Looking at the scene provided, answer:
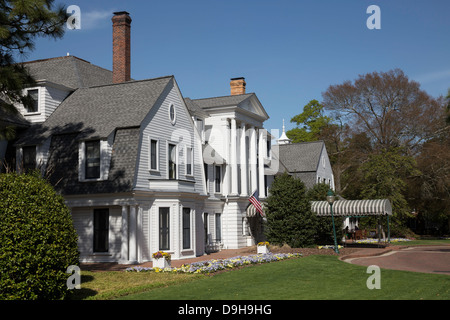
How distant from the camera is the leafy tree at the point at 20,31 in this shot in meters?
16.9

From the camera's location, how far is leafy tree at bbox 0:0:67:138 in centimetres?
1686

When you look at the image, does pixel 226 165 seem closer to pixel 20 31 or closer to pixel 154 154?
pixel 154 154

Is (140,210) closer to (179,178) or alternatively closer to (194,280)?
(179,178)

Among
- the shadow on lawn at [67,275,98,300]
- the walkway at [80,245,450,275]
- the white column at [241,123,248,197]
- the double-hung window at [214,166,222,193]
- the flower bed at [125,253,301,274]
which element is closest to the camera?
the shadow on lawn at [67,275,98,300]

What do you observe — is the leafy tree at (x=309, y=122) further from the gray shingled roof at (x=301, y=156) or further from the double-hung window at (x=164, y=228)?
the double-hung window at (x=164, y=228)

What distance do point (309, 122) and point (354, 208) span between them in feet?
129

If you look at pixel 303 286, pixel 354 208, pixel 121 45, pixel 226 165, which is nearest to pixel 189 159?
pixel 226 165

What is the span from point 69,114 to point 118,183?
19.9ft

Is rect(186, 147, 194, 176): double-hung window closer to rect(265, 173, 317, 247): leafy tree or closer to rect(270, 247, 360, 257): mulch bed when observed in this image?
rect(265, 173, 317, 247): leafy tree

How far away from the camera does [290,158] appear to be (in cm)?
5350

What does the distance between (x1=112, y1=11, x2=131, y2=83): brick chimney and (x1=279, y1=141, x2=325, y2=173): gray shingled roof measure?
24.7 meters

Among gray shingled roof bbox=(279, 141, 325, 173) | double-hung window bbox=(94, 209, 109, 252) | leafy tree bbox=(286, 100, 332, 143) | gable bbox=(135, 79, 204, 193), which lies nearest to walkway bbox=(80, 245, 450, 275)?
double-hung window bbox=(94, 209, 109, 252)

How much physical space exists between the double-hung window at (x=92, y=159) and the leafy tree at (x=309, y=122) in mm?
48098
